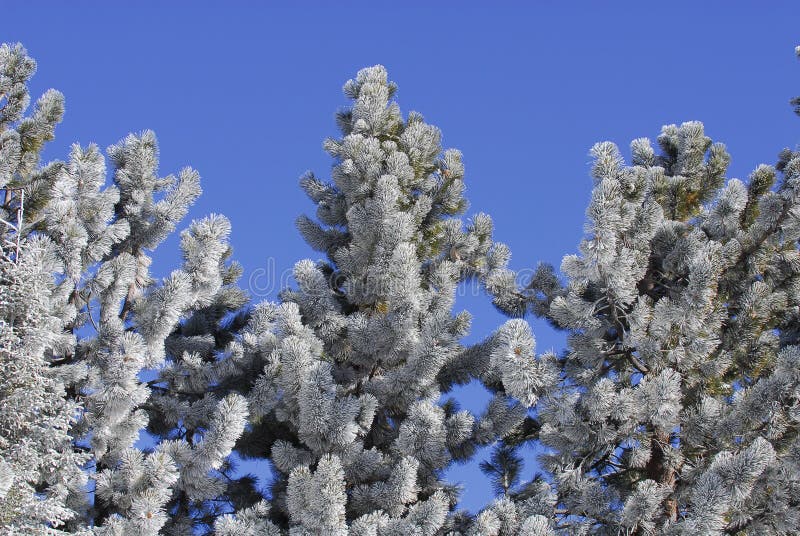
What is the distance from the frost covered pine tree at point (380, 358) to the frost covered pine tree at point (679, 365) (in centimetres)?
58

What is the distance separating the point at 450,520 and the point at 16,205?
563cm

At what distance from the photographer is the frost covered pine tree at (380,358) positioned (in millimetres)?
8930

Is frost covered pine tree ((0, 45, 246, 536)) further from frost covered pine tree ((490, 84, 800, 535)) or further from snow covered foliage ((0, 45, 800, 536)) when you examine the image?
frost covered pine tree ((490, 84, 800, 535))

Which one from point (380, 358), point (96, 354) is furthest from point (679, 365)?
point (96, 354)

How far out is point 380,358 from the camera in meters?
10.5

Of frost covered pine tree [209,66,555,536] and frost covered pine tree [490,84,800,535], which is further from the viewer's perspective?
frost covered pine tree [209,66,555,536]

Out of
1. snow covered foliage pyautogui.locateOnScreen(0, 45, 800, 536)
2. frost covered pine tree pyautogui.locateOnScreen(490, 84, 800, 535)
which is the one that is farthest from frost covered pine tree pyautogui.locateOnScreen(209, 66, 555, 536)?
frost covered pine tree pyautogui.locateOnScreen(490, 84, 800, 535)

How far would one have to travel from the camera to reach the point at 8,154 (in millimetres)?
10727

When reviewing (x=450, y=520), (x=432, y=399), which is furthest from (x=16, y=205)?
(x=450, y=520)

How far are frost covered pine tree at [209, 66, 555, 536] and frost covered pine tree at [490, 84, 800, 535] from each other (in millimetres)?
579

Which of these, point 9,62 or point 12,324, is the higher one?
point 9,62

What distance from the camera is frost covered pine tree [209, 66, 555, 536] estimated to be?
8.93 meters

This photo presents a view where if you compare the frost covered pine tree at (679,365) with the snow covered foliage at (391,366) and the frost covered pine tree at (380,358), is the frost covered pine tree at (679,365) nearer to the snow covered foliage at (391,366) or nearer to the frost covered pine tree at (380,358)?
the snow covered foliage at (391,366)

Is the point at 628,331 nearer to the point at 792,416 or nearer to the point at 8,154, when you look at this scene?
the point at 792,416
